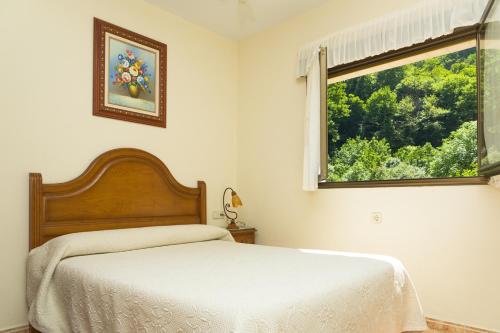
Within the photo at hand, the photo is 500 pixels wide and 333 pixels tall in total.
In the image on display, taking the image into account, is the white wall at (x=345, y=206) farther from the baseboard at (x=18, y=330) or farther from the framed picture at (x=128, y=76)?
the baseboard at (x=18, y=330)

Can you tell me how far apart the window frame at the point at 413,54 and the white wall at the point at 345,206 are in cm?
5

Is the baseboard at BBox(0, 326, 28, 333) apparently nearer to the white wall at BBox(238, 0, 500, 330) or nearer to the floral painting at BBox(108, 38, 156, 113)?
the floral painting at BBox(108, 38, 156, 113)

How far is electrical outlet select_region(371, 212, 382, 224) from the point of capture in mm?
2859

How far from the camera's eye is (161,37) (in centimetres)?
335

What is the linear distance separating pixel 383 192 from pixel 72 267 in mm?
2189

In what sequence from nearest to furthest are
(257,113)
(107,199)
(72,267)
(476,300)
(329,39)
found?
(72,267), (476,300), (107,199), (329,39), (257,113)

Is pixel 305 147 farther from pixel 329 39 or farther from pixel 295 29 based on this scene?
pixel 295 29

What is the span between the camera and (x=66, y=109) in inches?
106

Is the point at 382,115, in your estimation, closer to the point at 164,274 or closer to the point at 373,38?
the point at 373,38

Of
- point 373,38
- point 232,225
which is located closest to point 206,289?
point 232,225

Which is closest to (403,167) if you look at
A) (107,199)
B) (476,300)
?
(476,300)

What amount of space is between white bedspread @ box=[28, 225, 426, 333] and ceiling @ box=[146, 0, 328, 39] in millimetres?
2042

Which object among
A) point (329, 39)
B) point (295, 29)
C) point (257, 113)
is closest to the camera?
point (329, 39)

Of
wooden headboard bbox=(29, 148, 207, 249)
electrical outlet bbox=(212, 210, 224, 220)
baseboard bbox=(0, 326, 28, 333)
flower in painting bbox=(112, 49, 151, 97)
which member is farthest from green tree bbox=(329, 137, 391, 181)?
baseboard bbox=(0, 326, 28, 333)
